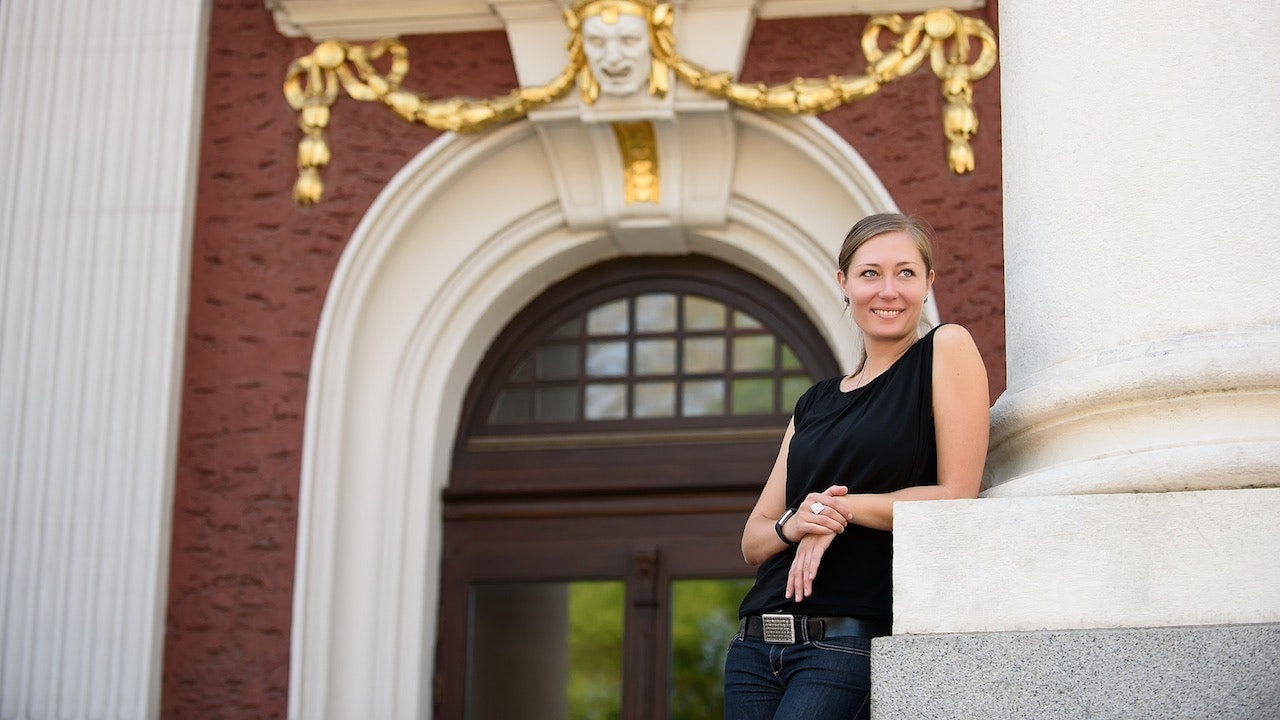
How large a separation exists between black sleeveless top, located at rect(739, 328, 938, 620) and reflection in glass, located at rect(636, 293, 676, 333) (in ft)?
12.3

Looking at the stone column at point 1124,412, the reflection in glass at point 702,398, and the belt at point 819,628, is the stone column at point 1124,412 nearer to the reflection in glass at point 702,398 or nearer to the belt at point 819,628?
the belt at point 819,628

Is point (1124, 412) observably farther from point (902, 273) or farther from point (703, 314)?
point (703, 314)

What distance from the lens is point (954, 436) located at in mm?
2668

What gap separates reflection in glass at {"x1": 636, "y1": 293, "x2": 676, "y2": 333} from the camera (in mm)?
6551

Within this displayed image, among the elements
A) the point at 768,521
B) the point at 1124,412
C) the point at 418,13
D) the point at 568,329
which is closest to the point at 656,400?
the point at 568,329

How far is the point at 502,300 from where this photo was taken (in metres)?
6.51

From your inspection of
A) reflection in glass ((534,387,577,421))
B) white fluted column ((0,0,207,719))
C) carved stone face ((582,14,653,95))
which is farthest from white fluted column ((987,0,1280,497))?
white fluted column ((0,0,207,719))

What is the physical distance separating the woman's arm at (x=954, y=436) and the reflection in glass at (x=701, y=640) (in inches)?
148

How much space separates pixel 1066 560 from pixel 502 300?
13.8 ft


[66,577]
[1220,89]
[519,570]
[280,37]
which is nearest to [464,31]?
[280,37]

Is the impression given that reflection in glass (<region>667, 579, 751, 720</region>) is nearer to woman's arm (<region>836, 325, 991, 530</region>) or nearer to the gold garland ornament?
the gold garland ornament

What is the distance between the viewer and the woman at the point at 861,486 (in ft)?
8.69

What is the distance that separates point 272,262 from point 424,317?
61cm

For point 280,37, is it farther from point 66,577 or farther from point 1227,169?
point 1227,169
